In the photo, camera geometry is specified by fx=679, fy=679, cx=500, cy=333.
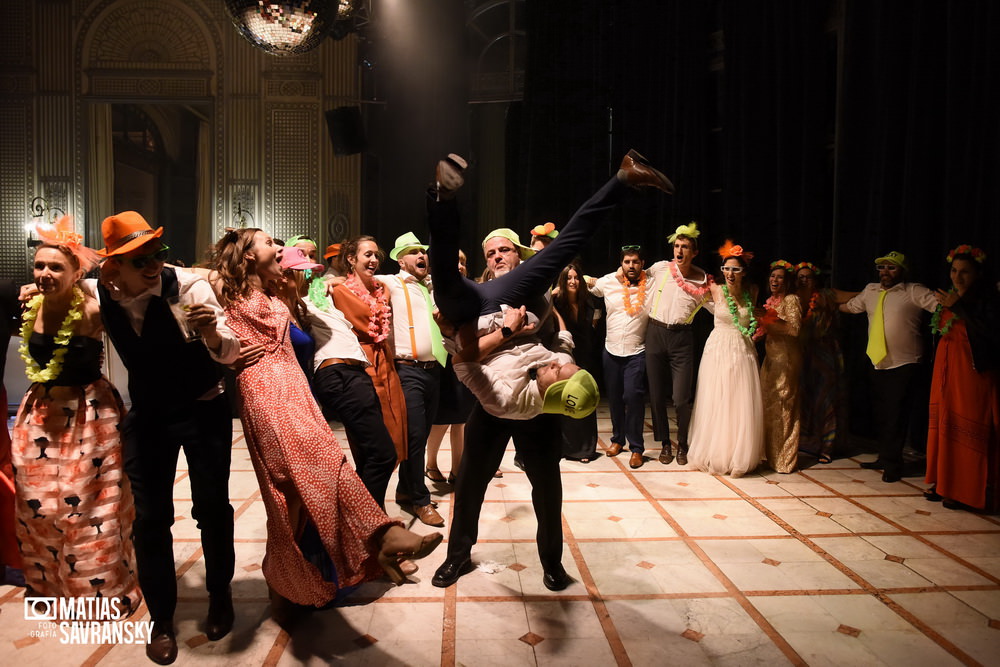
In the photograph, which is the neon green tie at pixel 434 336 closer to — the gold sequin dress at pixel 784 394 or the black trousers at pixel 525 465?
the black trousers at pixel 525 465

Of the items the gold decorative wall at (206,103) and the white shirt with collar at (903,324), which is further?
the gold decorative wall at (206,103)

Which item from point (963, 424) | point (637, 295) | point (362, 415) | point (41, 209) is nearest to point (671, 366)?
point (637, 295)

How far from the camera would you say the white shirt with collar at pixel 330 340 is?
290 cm

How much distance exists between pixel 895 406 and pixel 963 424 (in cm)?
55

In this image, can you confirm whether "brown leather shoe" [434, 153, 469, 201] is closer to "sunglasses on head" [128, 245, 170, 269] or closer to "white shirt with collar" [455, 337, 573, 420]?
"white shirt with collar" [455, 337, 573, 420]

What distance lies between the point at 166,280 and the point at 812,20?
5.69 meters

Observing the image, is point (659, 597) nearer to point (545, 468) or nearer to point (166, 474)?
point (545, 468)

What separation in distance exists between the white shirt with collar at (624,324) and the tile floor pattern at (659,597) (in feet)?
4.17

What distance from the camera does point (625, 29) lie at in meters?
7.09

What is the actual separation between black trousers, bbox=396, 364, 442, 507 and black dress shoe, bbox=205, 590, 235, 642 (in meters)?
1.31

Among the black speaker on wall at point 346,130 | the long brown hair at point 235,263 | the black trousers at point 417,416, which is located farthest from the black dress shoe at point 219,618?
the black speaker on wall at point 346,130

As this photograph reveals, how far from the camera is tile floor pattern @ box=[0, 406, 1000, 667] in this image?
2340 mm

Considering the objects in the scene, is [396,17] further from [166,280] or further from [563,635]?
[563,635]

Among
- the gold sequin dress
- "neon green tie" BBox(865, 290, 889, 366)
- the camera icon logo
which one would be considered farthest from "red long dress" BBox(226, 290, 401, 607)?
"neon green tie" BBox(865, 290, 889, 366)
